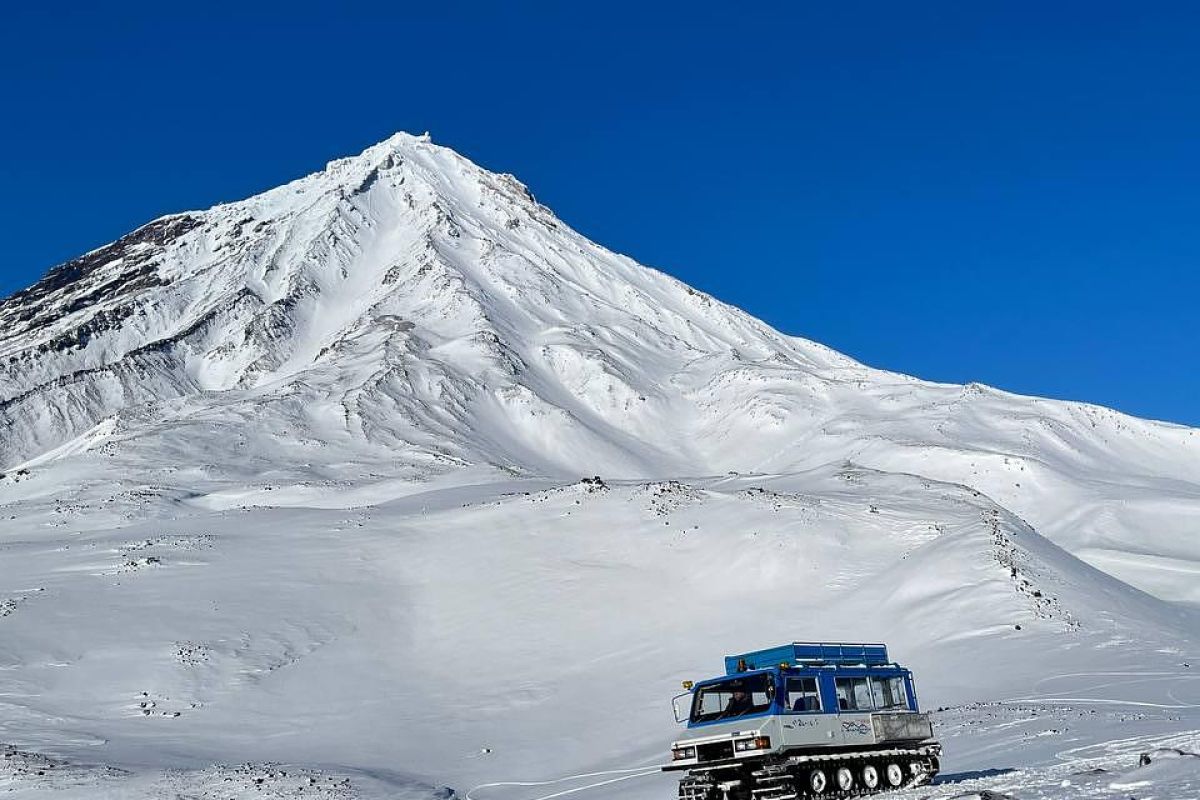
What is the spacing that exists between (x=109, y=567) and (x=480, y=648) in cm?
1641

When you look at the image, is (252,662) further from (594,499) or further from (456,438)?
(456,438)

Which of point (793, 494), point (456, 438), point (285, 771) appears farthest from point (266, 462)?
point (285, 771)

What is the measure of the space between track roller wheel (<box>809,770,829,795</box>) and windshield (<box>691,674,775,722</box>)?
4.29 feet

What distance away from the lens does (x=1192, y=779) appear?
538 inches

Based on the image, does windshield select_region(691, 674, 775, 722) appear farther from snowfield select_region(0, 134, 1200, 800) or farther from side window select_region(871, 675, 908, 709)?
snowfield select_region(0, 134, 1200, 800)

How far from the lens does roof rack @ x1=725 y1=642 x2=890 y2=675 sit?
61.1 ft

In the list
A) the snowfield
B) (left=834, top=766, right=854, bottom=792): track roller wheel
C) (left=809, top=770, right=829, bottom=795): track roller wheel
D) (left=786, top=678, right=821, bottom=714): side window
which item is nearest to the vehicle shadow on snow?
the snowfield

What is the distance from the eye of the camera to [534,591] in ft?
140

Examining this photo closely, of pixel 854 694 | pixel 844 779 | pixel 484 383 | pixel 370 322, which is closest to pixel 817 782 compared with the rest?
pixel 844 779

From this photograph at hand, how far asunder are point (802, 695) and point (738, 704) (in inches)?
43.2

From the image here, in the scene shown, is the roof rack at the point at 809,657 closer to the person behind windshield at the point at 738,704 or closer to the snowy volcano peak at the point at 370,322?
the person behind windshield at the point at 738,704

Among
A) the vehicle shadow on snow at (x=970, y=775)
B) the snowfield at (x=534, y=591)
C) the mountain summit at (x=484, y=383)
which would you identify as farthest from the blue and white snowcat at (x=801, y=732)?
the mountain summit at (x=484, y=383)

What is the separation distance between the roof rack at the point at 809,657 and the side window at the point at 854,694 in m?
0.33

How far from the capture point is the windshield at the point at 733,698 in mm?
18016
